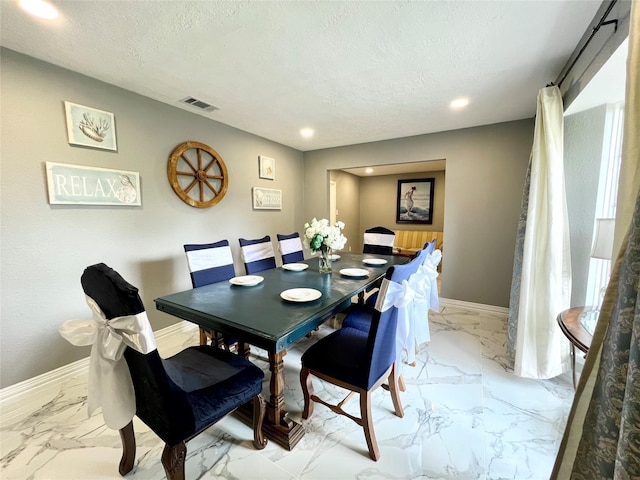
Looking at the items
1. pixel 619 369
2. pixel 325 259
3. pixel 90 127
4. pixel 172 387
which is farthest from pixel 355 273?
pixel 90 127

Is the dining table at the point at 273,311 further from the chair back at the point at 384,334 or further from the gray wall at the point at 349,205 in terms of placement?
the gray wall at the point at 349,205

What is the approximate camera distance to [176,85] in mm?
2234

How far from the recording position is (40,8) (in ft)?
4.58

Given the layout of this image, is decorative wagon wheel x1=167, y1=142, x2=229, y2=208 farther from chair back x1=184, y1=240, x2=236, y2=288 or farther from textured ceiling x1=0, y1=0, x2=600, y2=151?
chair back x1=184, y1=240, x2=236, y2=288

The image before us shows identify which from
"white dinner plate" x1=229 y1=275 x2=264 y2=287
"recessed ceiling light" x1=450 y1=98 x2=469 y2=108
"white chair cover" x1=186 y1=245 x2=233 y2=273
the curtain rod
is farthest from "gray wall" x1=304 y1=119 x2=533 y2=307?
"white chair cover" x1=186 y1=245 x2=233 y2=273

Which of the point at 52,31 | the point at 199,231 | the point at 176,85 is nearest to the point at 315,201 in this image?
the point at 199,231

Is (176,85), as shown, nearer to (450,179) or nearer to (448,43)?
(448,43)

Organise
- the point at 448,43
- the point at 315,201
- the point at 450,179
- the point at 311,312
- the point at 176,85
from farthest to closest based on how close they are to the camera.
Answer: the point at 315,201 → the point at 450,179 → the point at 176,85 → the point at 448,43 → the point at 311,312

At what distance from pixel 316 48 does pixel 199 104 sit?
5.03 feet

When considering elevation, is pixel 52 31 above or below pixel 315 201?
above

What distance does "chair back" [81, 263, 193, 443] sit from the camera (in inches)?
33.9

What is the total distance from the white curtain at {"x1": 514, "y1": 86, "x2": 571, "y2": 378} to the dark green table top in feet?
3.77

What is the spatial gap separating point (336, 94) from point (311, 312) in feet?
6.73

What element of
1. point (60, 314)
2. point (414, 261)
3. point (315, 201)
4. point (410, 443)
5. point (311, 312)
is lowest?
point (410, 443)
